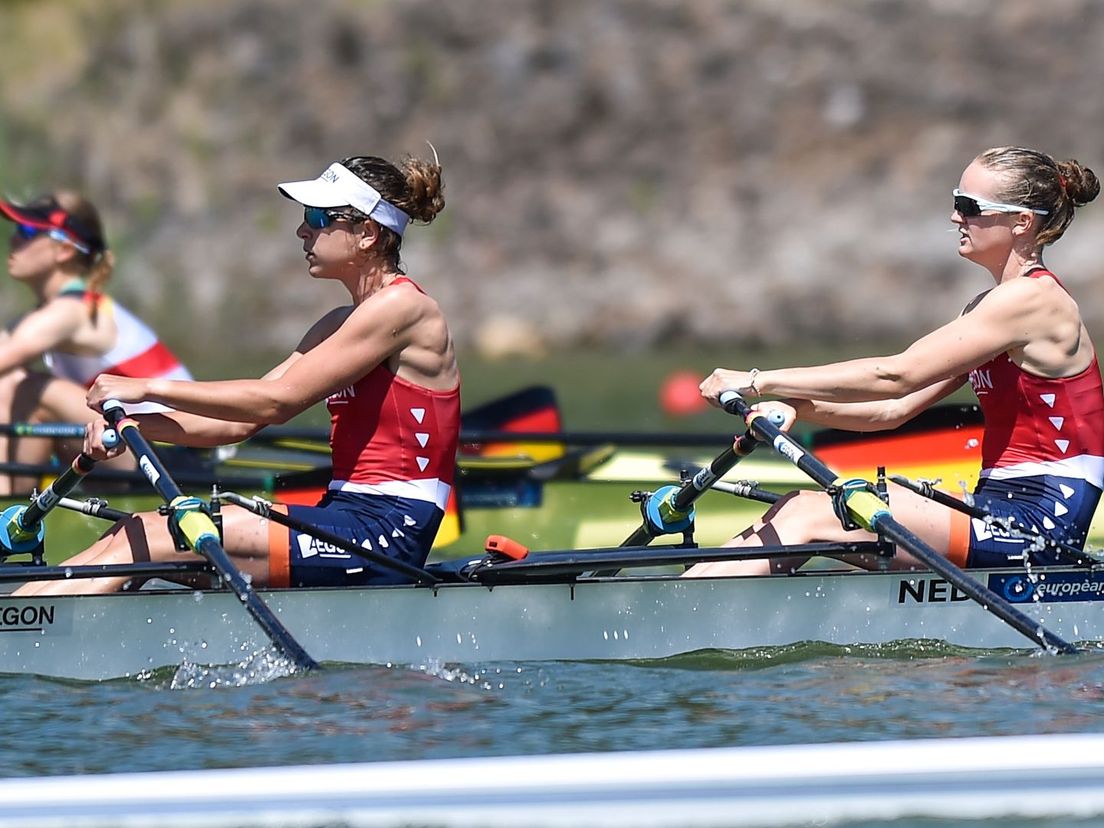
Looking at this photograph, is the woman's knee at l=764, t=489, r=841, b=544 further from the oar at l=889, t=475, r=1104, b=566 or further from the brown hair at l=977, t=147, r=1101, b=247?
the brown hair at l=977, t=147, r=1101, b=247

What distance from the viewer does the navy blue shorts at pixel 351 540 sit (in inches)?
224

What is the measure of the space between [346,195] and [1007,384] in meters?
2.41

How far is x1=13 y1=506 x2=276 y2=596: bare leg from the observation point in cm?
563

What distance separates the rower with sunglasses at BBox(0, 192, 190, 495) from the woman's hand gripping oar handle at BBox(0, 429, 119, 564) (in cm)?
280

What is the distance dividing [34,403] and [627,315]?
1319cm

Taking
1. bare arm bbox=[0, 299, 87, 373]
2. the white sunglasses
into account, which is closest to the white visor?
the white sunglasses

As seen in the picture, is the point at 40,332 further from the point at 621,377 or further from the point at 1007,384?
the point at 621,377

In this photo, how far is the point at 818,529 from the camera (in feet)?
19.3

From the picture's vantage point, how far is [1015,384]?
595 centimetres

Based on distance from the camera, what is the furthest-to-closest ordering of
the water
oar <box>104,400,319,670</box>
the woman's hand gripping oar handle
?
the woman's hand gripping oar handle, oar <box>104,400,319,670</box>, the water

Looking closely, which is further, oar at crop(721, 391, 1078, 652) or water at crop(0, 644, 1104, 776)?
oar at crop(721, 391, 1078, 652)

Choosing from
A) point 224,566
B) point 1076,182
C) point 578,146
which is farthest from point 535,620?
point 578,146


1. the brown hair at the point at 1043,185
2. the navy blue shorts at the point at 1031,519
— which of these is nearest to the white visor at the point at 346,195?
the brown hair at the point at 1043,185

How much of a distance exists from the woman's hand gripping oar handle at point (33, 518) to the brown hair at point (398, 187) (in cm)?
131
